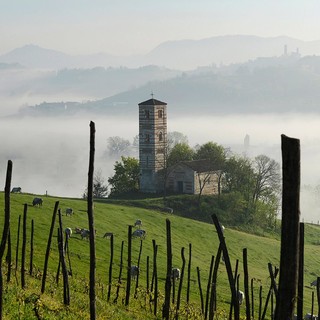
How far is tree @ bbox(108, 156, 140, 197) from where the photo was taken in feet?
413

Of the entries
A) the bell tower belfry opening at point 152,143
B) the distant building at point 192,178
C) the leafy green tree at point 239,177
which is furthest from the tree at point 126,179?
the leafy green tree at point 239,177

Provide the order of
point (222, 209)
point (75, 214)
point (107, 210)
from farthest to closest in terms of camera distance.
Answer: point (222, 209)
point (107, 210)
point (75, 214)

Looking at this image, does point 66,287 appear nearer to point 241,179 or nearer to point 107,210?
point 107,210

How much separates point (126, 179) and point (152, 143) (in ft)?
32.2

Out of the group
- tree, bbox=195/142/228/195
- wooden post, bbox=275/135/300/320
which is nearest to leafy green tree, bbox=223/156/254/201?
tree, bbox=195/142/228/195

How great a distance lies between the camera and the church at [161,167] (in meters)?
120

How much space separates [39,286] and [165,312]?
7.35m

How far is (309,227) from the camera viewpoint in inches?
4508

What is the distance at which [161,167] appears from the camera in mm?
125625

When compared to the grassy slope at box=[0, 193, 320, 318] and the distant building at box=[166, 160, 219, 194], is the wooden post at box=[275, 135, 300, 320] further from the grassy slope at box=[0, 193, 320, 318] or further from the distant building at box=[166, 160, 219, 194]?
the distant building at box=[166, 160, 219, 194]

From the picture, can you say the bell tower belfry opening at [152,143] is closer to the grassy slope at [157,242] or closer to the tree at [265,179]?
the tree at [265,179]

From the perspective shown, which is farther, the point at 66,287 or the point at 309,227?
the point at 309,227

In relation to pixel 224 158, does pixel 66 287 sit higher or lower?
lower

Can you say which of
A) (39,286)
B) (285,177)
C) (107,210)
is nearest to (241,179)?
(107,210)
